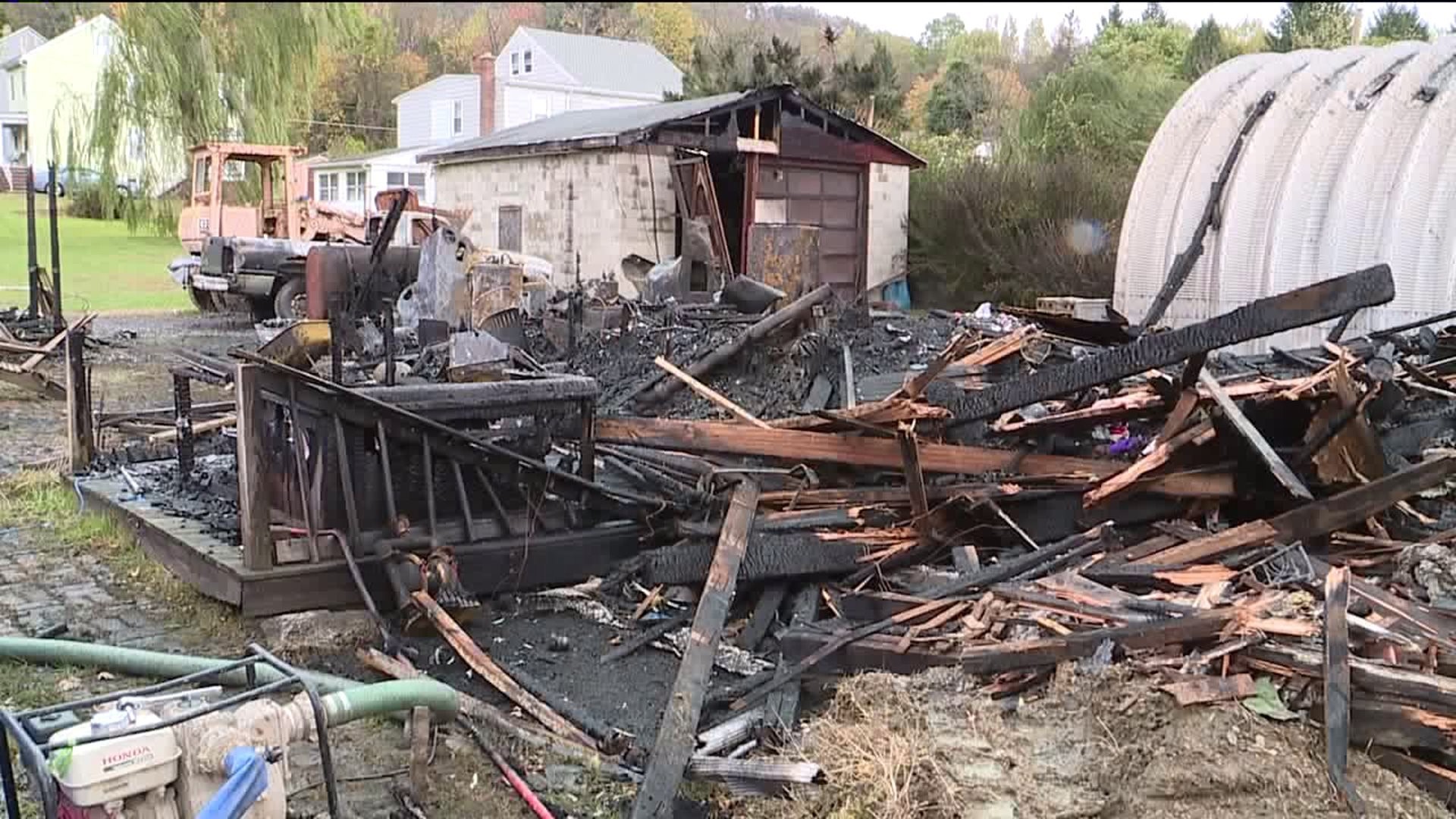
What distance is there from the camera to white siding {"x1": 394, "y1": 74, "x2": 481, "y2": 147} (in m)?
14.5

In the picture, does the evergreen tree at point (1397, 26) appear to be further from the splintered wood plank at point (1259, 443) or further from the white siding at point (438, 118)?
the splintered wood plank at point (1259, 443)

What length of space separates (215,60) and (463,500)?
370 centimetres

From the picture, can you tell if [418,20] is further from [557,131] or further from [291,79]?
[557,131]

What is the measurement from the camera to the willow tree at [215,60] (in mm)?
1829

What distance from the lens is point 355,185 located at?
38.2 metres

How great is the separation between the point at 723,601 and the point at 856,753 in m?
1.35

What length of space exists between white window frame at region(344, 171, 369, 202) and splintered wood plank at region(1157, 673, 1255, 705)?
35.5 meters

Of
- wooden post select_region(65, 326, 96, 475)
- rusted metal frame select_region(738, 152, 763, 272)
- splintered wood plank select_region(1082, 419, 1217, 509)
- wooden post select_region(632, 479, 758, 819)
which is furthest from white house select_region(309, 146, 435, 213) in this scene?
splintered wood plank select_region(1082, 419, 1217, 509)

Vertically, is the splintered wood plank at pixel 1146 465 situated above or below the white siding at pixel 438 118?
below

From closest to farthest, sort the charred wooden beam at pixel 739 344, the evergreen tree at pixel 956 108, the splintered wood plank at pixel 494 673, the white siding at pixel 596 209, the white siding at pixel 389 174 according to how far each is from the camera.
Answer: the splintered wood plank at pixel 494 673, the charred wooden beam at pixel 739 344, the white siding at pixel 596 209, the evergreen tree at pixel 956 108, the white siding at pixel 389 174

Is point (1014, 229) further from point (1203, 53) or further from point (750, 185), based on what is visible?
point (1203, 53)

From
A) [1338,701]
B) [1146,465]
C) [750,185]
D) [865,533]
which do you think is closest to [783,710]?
[865,533]

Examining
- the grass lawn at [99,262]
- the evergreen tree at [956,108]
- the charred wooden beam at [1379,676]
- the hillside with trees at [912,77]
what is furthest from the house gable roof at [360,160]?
the charred wooden beam at [1379,676]

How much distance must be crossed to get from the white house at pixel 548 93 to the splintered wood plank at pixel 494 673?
32.2 feet
